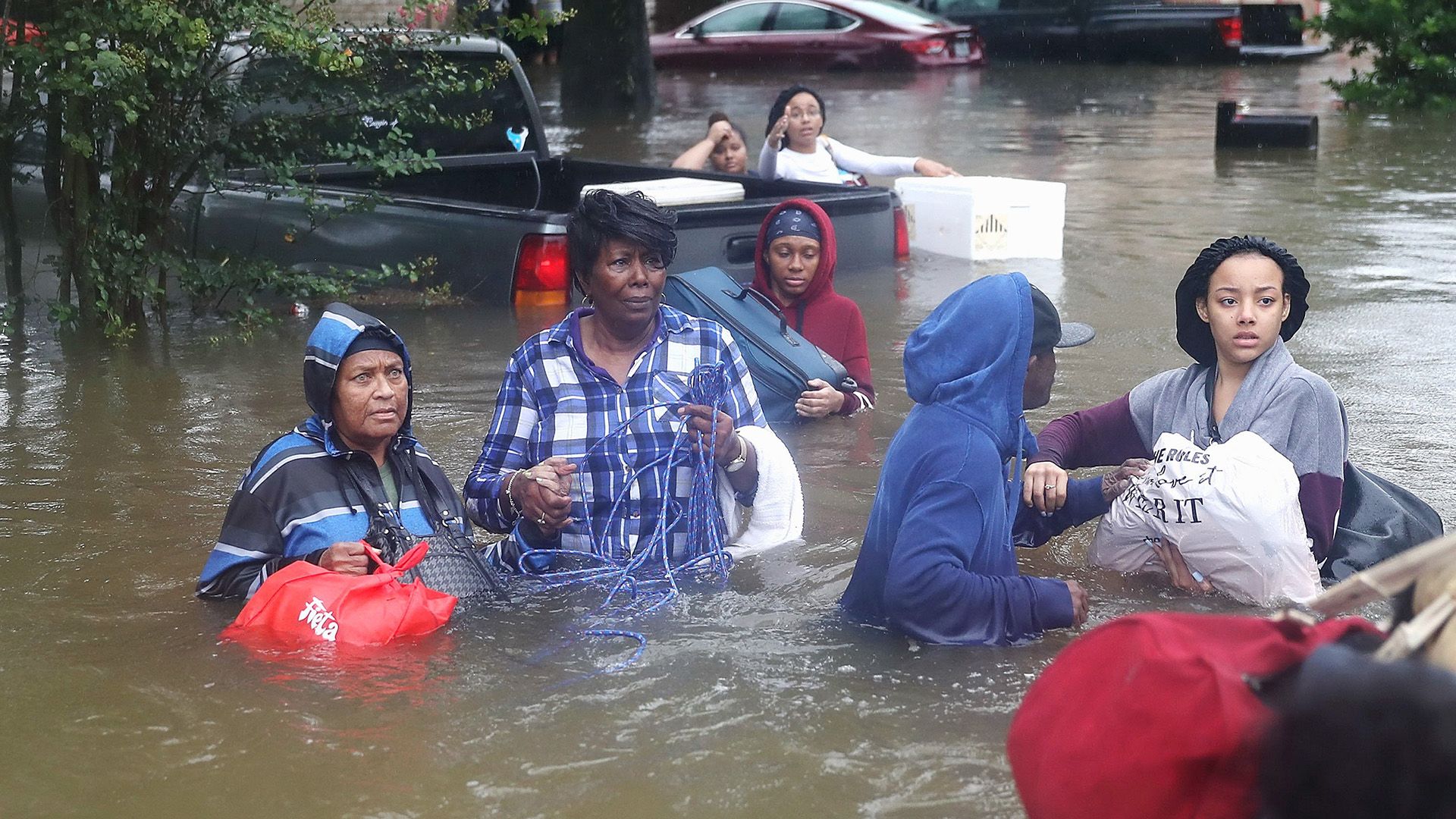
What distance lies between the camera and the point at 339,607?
4.20 meters

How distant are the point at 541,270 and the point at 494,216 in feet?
1.38

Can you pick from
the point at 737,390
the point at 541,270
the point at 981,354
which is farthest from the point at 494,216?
the point at 981,354

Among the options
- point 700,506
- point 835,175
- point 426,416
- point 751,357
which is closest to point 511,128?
point 835,175

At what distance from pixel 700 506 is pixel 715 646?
0.44 metres

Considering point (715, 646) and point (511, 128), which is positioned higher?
point (511, 128)

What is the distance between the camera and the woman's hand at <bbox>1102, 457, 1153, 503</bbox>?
15.8 feet

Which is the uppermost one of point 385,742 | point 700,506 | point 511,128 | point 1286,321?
point 511,128

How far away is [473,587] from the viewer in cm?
468

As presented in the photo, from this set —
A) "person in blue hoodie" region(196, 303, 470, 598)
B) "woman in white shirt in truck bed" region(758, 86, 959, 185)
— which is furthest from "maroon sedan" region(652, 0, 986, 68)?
"person in blue hoodie" region(196, 303, 470, 598)

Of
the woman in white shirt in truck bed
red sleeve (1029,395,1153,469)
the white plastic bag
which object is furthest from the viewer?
the woman in white shirt in truck bed

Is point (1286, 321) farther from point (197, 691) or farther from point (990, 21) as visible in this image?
point (990, 21)

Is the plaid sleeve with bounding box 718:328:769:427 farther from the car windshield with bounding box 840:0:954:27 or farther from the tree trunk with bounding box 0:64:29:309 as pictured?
the car windshield with bounding box 840:0:954:27

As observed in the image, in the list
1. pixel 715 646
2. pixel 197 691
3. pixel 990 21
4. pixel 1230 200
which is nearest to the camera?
pixel 197 691

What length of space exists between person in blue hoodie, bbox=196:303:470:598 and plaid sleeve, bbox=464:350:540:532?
257 millimetres
